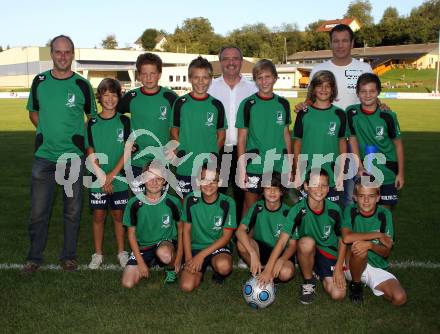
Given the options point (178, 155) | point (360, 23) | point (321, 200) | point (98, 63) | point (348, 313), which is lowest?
point (348, 313)

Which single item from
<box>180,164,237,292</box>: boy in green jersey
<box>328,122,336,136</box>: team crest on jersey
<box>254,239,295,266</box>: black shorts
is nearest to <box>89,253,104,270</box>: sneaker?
<box>180,164,237,292</box>: boy in green jersey

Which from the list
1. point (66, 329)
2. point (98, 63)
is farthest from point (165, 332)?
point (98, 63)

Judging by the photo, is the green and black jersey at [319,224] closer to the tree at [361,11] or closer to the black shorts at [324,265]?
the black shorts at [324,265]

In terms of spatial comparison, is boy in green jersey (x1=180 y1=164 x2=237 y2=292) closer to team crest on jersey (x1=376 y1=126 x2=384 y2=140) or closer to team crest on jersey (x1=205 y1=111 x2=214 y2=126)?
team crest on jersey (x1=205 y1=111 x2=214 y2=126)

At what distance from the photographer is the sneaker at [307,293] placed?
431cm

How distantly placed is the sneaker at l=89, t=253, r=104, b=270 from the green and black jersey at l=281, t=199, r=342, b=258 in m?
2.02

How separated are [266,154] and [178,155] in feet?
3.00

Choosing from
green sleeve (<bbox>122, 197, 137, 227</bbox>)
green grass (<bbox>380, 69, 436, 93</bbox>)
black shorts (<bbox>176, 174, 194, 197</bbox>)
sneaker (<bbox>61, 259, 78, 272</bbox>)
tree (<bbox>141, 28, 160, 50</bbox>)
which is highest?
tree (<bbox>141, 28, 160, 50</bbox>)

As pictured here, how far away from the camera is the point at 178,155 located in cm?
531

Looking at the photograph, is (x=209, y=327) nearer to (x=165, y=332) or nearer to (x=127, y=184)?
(x=165, y=332)

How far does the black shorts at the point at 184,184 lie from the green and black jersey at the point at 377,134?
5.73 ft

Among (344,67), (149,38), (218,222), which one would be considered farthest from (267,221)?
(149,38)

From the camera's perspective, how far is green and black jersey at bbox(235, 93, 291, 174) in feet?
17.2

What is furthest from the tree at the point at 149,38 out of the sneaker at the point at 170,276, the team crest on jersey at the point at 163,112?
the sneaker at the point at 170,276
